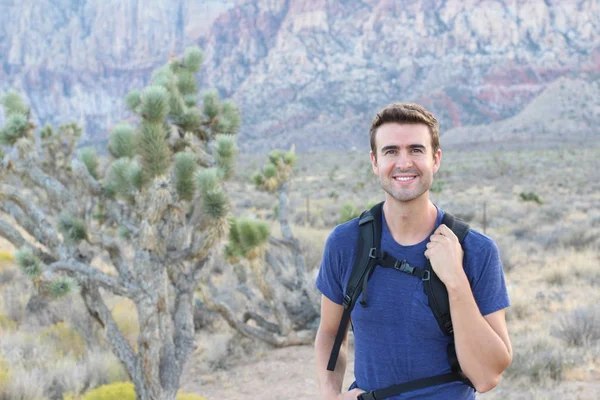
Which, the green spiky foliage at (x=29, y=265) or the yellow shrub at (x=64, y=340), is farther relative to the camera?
the yellow shrub at (x=64, y=340)

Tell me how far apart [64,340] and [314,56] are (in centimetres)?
9413

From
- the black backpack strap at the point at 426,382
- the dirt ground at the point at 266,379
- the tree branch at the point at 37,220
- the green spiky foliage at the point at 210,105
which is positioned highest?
the green spiky foliage at the point at 210,105

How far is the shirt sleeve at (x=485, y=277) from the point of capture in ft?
5.95

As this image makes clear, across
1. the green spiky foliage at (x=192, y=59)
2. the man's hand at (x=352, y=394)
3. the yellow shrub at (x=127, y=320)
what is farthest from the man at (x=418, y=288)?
the yellow shrub at (x=127, y=320)

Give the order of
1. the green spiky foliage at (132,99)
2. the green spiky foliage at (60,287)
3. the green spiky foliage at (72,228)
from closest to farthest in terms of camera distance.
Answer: the green spiky foliage at (60,287) → the green spiky foliage at (72,228) → the green spiky foliage at (132,99)

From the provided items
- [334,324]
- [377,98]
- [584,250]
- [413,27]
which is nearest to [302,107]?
[377,98]

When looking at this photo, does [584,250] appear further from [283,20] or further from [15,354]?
[283,20]

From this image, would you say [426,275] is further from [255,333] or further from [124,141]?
[255,333]

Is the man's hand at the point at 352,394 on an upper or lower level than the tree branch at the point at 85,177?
lower

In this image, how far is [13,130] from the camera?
16.8 feet

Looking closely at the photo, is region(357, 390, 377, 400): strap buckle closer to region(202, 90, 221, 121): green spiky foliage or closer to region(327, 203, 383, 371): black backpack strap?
region(327, 203, 383, 371): black backpack strap

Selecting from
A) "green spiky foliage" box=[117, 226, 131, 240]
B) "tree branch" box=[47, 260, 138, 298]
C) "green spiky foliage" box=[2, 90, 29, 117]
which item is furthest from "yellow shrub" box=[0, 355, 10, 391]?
"green spiky foliage" box=[2, 90, 29, 117]

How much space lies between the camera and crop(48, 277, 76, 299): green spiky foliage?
4098 mm

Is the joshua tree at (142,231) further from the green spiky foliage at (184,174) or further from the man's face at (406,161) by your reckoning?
the man's face at (406,161)
